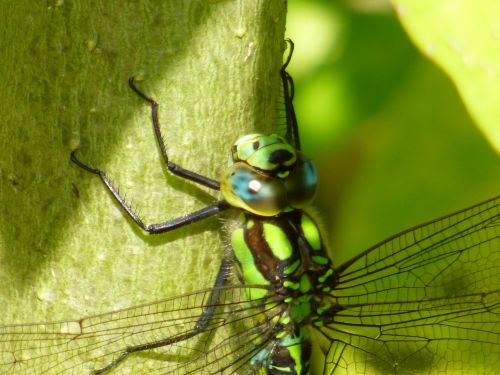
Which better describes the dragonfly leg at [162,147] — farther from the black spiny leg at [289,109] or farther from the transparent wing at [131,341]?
the black spiny leg at [289,109]

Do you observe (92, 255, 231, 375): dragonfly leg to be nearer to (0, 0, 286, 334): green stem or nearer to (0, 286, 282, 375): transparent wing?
(0, 286, 282, 375): transparent wing

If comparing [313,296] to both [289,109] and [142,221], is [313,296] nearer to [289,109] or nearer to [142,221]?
[289,109]

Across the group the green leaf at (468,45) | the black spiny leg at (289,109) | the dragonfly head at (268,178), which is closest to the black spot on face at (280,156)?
the dragonfly head at (268,178)

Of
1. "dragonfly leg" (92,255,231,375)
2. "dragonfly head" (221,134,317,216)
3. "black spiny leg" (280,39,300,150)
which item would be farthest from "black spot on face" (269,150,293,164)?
"dragonfly leg" (92,255,231,375)

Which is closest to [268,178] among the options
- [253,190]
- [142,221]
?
[253,190]

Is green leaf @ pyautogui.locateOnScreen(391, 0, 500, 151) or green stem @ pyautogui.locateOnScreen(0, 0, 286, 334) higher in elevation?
green stem @ pyautogui.locateOnScreen(0, 0, 286, 334)

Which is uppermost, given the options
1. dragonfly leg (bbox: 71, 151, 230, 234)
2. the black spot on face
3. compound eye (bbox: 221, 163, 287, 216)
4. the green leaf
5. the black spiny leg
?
the black spiny leg
